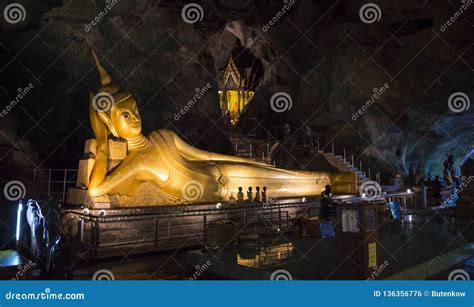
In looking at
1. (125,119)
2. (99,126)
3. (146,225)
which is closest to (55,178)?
(99,126)

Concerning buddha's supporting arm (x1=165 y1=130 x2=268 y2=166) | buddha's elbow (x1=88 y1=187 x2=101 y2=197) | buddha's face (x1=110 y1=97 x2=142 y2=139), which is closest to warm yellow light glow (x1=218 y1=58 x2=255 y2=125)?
buddha's supporting arm (x1=165 y1=130 x2=268 y2=166)

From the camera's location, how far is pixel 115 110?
679 cm

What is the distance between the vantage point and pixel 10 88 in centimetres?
1044

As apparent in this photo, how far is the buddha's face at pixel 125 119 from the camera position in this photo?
6805mm

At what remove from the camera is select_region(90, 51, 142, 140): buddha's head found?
6766 mm

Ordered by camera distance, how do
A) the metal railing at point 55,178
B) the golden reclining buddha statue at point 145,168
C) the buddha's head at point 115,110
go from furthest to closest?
the metal railing at point 55,178 → the buddha's head at point 115,110 → the golden reclining buddha statue at point 145,168

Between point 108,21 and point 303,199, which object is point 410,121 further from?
point 108,21

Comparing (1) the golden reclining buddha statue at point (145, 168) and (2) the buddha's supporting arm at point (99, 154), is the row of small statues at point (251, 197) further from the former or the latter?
(2) the buddha's supporting arm at point (99, 154)

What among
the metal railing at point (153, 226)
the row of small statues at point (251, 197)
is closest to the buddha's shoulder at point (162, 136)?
the row of small statues at point (251, 197)

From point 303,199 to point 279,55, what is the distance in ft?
31.1

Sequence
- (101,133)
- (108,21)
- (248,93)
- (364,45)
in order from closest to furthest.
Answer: (101,133)
(108,21)
(364,45)
(248,93)

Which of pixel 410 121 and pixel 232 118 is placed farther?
pixel 232 118

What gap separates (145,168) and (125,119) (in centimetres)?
103

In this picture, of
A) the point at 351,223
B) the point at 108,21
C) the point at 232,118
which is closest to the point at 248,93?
the point at 232,118
